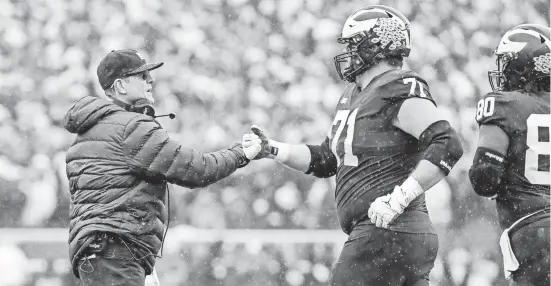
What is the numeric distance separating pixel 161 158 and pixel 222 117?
2.84m

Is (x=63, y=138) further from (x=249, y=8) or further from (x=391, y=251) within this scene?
(x=391, y=251)

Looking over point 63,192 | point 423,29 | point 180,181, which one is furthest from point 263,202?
point 180,181

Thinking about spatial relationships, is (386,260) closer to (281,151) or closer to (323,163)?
(323,163)

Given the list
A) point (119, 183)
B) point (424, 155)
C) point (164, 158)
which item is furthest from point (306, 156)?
point (119, 183)

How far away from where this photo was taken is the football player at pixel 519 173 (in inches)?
162

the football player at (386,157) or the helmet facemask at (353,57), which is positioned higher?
the helmet facemask at (353,57)

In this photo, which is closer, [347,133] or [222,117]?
[347,133]

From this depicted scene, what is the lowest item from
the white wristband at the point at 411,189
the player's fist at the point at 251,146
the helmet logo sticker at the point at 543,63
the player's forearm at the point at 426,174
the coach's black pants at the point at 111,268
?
the coach's black pants at the point at 111,268

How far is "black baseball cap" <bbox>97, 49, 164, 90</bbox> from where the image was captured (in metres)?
4.64

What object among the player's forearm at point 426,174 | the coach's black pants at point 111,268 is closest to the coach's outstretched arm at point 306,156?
the player's forearm at point 426,174

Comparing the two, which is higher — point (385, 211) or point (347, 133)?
point (347, 133)

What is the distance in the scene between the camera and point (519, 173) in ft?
13.7

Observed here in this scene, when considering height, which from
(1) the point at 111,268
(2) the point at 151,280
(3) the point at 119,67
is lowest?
(2) the point at 151,280

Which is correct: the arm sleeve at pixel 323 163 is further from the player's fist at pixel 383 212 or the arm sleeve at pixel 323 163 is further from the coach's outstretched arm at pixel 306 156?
the player's fist at pixel 383 212
